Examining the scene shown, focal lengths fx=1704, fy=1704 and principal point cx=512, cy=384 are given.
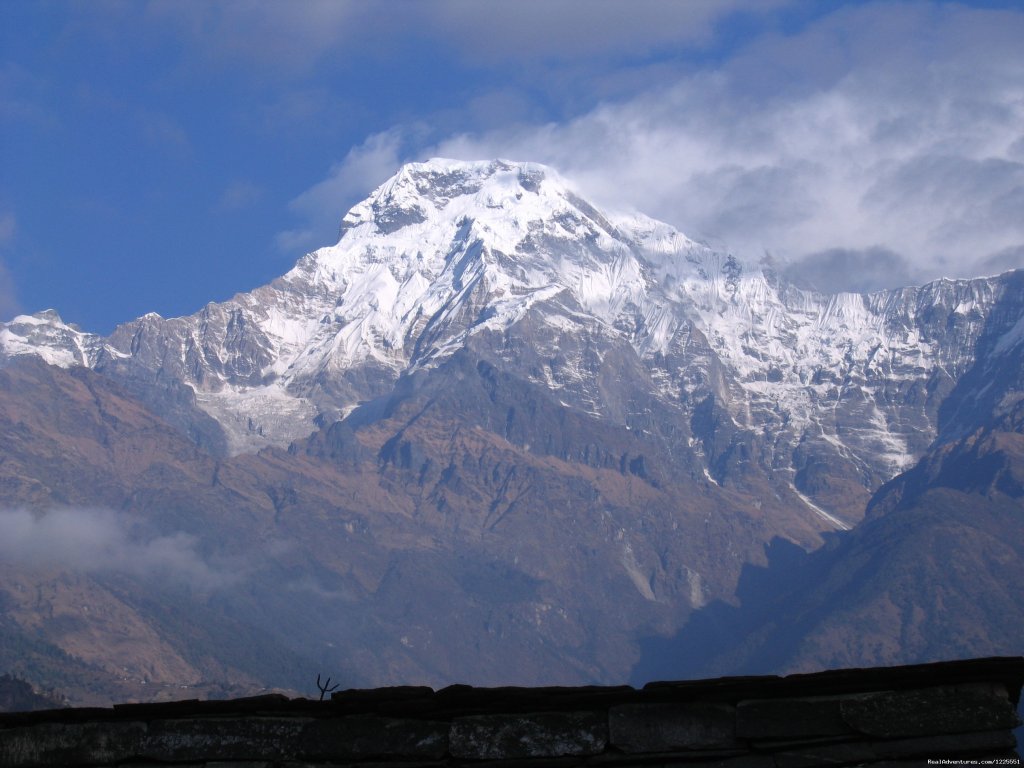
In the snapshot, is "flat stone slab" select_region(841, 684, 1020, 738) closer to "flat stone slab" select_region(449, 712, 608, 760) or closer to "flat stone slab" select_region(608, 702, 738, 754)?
"flat stone slab" select_region(608, 702, 738, 754)

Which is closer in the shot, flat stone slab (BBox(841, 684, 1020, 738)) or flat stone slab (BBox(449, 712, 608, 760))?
flat stone slab (BBox(841, 684, 1020, 738))

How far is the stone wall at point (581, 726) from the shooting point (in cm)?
1111

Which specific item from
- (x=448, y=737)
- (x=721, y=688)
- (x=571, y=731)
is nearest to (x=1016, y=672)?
(x=721, y=688)

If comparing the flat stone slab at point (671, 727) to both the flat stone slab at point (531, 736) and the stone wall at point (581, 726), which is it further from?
the flat stone slab at point (531, 736)

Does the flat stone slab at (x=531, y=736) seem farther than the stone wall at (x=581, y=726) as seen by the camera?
Yes

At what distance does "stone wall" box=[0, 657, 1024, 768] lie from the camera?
11109 mm

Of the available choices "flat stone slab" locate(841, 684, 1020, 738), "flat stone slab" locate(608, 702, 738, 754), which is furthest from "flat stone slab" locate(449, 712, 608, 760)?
"flat stone slab" locate(841, 684, 1020, 738)

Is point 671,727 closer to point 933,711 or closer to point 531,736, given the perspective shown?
point 531,736

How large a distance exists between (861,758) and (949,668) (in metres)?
Answer: 0.85

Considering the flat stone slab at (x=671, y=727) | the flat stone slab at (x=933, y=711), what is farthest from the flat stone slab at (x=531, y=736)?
the flat stone slab at (x=933, y=711)

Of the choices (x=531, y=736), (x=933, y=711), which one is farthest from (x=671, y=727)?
(x=933, y=711)

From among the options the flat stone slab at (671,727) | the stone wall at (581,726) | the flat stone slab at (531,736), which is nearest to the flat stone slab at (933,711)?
the stone wall at (581,726)

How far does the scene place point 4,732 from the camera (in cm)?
1191

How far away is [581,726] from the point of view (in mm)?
11422
